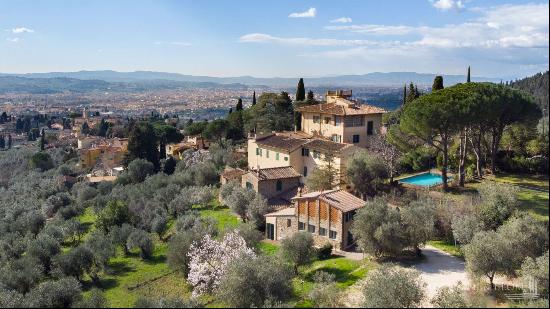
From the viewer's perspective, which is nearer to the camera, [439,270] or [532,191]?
[439,270]

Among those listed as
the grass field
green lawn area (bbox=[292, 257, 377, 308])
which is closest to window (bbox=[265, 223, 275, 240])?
the grass field

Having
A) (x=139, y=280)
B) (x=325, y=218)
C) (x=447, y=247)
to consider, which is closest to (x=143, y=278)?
(x=139, y=280)

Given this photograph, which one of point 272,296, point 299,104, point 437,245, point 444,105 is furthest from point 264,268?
point 299,104

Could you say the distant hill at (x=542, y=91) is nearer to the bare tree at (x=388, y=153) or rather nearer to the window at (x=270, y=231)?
the bare tree at (x=388, y=153)

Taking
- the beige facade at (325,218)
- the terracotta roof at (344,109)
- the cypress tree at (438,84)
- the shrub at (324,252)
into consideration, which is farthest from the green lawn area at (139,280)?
the cypress tree at (438,84)

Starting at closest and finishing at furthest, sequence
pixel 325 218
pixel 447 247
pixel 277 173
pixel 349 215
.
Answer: pixel 447 247 → pixel 349 215 → pixel 325 218 → pixel 277 173

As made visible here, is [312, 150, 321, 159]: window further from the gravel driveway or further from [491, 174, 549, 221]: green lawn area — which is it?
the gravel driveway

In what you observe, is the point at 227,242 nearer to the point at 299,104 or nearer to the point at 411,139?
the point at 411,139

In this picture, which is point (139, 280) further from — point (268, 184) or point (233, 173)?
point (233, 173)
